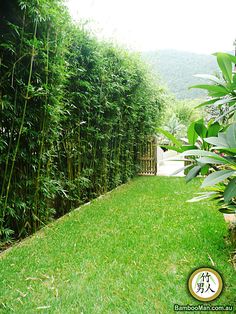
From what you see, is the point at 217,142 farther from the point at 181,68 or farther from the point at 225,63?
the point at 181,68

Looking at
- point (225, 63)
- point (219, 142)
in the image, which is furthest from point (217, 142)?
point (225, 63)

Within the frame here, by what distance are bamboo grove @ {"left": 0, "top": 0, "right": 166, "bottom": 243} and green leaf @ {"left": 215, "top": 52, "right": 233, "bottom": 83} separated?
148cm

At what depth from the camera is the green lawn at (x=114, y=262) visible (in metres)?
1.35

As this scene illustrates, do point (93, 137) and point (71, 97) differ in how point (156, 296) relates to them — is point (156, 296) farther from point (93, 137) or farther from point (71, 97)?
point (93, 137)

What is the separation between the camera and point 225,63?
0.95 m

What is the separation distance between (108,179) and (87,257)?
254 centimetres

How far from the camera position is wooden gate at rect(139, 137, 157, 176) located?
656 cm

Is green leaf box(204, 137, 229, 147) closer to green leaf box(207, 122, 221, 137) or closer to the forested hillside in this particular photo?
green leaf box(207, 122, 221, 137)

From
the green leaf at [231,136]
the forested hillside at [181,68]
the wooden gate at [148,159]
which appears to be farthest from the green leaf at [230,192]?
the forested hillside at [181,68]

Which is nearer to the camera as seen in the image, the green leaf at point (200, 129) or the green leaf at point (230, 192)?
the green leaf at point (230, 192)

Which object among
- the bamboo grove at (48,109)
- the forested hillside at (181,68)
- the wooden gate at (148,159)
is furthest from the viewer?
the forested hillside at (181,68)

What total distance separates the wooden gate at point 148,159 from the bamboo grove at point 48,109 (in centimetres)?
278

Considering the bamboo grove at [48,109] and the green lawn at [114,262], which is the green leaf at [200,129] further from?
the bamboo grove at [48,109]

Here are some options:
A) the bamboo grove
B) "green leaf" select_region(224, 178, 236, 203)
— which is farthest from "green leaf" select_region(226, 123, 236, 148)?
the bamboo grove
